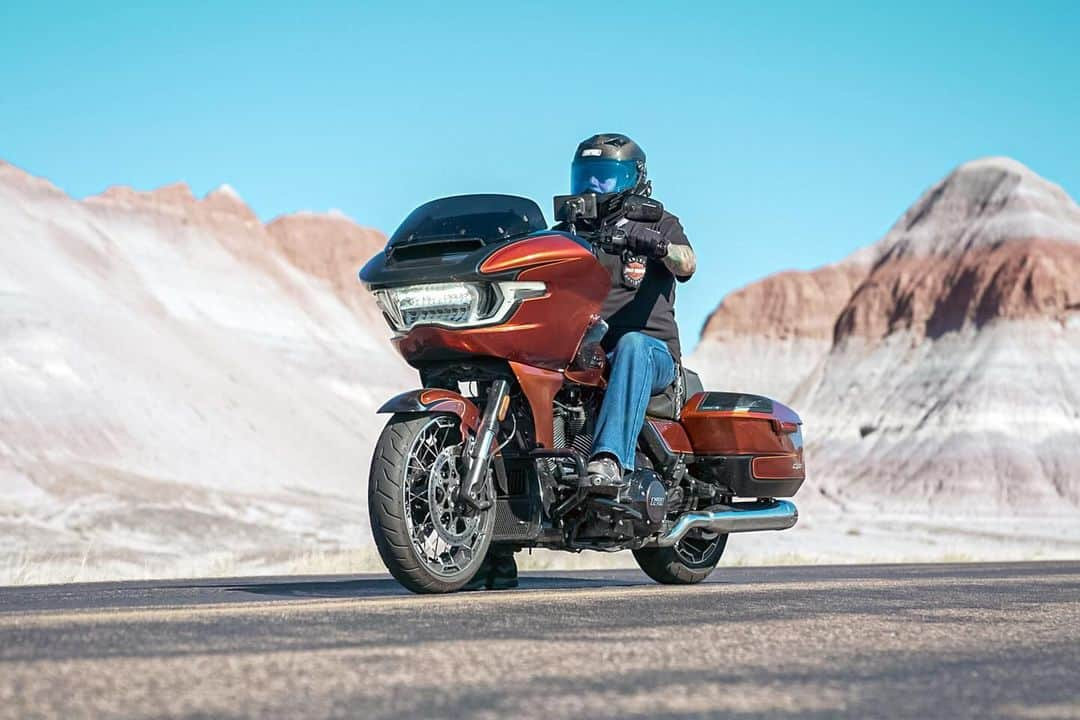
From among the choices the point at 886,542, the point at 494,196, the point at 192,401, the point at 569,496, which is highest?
the point at 494,196

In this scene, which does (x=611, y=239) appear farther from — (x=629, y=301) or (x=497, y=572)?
(x=497, y=572)

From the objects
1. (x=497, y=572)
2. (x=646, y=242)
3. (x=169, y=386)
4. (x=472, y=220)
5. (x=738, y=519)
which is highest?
(x=472, y=220)

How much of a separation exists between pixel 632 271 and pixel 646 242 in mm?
264

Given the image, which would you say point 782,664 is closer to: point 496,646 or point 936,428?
point 496,646

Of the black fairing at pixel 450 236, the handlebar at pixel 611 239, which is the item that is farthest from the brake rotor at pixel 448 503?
the handlebar at pixel 611 239

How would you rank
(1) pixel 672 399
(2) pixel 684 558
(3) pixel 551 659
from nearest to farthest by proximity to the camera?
(3) pixel 551 659
(1) pixel 672 399
(2) pixel 684 558

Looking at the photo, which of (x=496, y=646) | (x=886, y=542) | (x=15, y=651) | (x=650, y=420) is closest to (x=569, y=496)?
(x=650, y=420)

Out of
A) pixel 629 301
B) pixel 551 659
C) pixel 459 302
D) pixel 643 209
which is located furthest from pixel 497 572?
pixel 551 659

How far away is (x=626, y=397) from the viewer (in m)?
7.54

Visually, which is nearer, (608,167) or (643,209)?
(643,209)

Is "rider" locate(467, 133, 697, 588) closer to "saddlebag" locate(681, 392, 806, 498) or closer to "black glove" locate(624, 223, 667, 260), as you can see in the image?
"black glove" locate(624, 223, 667, 260)

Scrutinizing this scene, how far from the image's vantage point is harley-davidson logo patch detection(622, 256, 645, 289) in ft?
25.7

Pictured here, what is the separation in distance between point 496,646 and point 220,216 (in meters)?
73.2

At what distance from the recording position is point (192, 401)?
48938 millimetres
